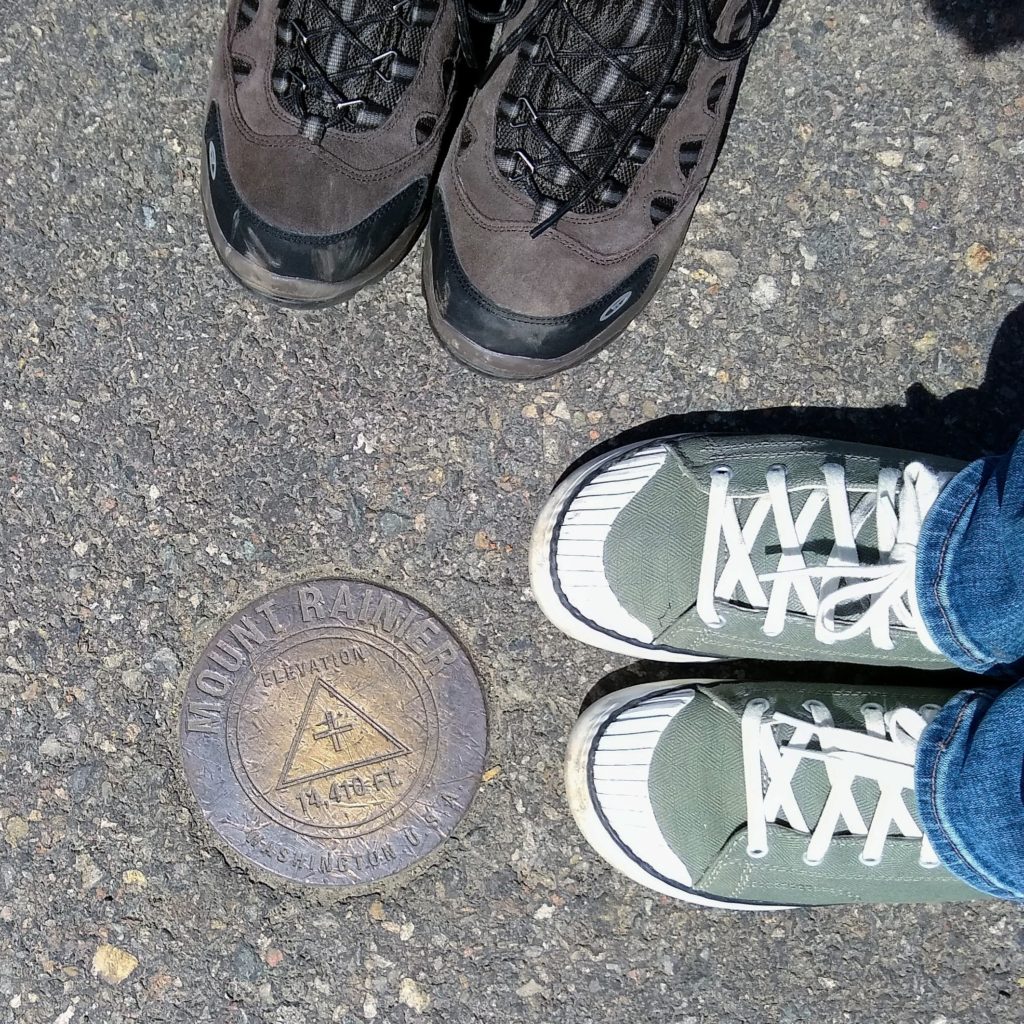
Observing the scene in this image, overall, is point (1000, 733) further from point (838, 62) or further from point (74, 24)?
point (74, 24)

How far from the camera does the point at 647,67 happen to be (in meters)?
1.66

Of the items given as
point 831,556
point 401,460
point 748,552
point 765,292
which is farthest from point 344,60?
point 831,556

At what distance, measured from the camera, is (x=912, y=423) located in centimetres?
197

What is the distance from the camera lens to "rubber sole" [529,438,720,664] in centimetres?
183

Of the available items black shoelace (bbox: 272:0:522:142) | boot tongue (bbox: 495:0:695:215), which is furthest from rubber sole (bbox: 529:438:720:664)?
black shoelace (bbox: 272:0:522:142)

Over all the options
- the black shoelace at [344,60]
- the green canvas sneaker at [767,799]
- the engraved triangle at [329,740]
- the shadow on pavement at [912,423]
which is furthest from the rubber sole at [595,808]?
the black shoelace at [344,60]

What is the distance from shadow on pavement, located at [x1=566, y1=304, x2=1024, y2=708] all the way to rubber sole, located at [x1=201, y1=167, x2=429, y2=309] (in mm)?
558

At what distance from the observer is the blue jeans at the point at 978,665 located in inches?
59.9

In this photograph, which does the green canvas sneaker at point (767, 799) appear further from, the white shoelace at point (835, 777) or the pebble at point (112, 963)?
the pebble at point (112, 963)

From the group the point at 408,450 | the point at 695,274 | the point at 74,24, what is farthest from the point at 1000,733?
the point at 74,24

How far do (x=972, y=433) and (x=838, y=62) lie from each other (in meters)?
0.85

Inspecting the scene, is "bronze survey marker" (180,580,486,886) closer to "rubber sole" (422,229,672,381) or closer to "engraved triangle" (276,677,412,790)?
"engraved triangle" (276,677,412,790)

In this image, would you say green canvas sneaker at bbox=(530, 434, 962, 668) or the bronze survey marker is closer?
green canvas sneaker at bbox=(530, 434, 962, 668)

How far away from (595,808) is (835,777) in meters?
0.45
